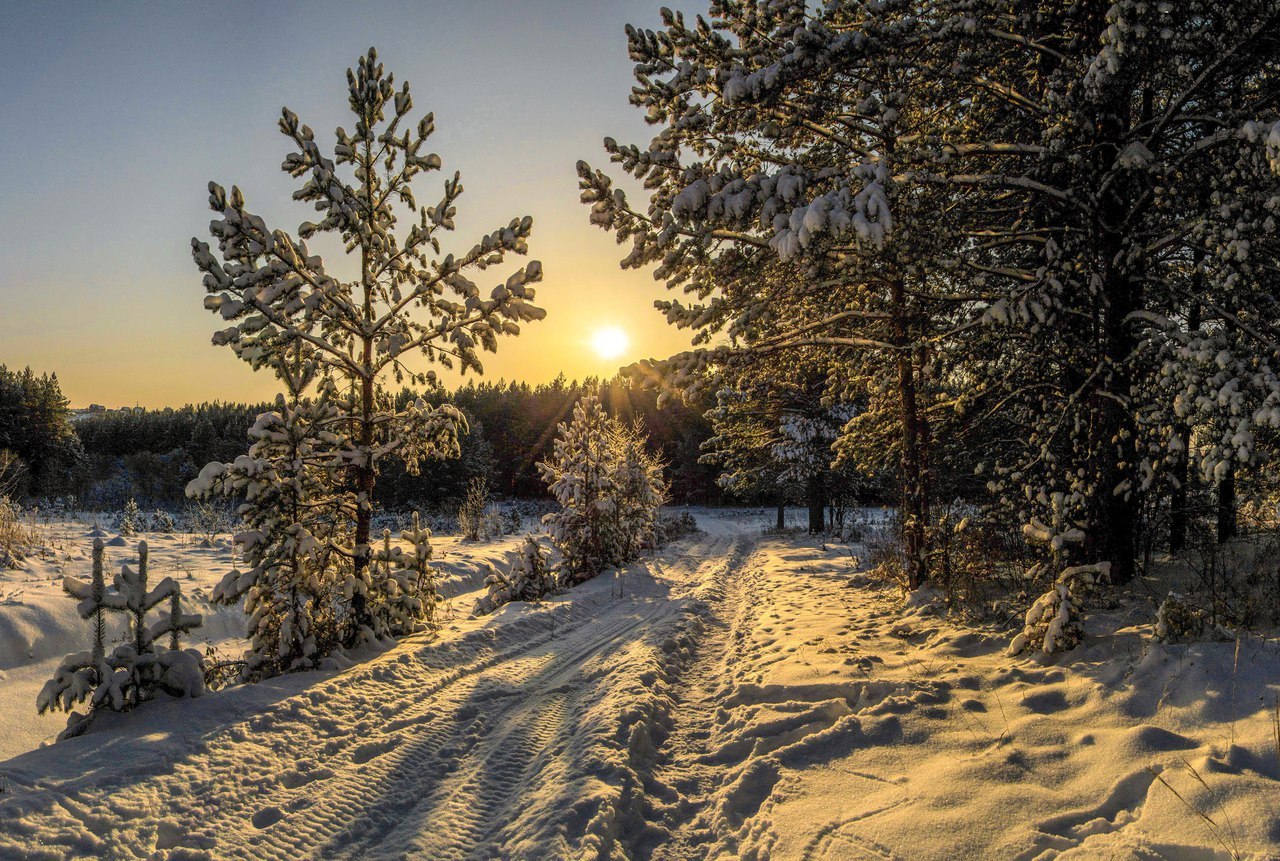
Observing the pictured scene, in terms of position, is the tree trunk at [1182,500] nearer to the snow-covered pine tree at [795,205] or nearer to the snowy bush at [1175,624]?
the snow-covered pine tree at [795,205]

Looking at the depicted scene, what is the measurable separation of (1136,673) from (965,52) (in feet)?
18.2

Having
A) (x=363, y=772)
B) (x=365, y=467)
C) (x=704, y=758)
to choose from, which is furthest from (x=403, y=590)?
(x=704, y=758)

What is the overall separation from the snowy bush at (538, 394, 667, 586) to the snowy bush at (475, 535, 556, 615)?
5.06 ft

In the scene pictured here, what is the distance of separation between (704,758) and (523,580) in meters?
7.18

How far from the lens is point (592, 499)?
1430 cm

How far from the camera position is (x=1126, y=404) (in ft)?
17.2

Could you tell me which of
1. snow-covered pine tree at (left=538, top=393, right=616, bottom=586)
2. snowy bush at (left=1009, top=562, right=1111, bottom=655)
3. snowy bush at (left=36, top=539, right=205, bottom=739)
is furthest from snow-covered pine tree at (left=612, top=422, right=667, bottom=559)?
snowy bush at (left=1009, top=562, right=1111, bottom=655)

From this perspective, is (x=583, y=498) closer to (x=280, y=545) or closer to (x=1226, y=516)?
(x=280, y=545)

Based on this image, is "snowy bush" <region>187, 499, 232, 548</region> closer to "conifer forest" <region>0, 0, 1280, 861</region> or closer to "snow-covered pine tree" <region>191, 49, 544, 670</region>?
"conifer forest" <region>0, 0, 1280, 861</region>

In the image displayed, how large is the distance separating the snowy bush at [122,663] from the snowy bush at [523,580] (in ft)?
17.5

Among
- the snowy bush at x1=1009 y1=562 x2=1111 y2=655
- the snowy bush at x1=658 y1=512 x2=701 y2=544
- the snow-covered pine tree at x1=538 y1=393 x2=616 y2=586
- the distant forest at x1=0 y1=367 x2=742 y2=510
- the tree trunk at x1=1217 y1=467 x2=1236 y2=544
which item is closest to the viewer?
the snowy bush at x1=1009 y1=562 x2=1111 y2=655

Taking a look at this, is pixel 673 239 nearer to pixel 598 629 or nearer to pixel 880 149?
pixel 880 149

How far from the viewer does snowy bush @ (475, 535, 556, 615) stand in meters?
10.5

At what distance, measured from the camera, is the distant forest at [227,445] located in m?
30.8
